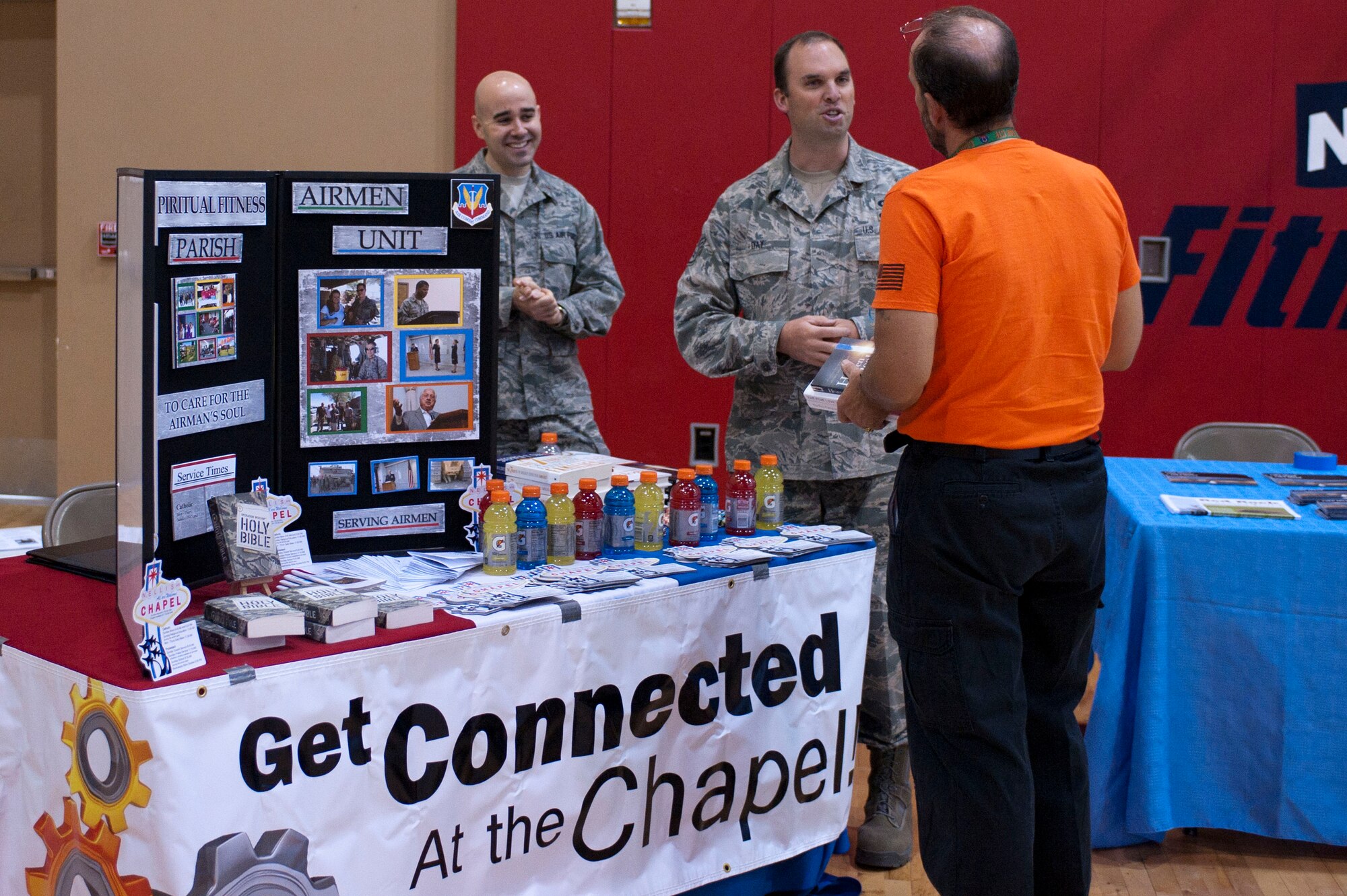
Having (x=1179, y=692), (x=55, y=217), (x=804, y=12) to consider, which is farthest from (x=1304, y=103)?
(x=55, y=217)

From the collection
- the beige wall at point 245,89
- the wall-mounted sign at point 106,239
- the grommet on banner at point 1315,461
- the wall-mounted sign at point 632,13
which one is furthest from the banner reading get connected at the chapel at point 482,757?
the wall-mounted sign at point 106,239

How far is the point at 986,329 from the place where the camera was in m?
1.89

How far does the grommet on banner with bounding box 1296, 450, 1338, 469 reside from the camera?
3.57 m

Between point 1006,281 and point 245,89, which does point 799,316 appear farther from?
point 245,89

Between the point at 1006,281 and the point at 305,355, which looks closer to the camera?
the point at 1006,281

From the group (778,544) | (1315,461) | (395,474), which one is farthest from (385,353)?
(1315,461)

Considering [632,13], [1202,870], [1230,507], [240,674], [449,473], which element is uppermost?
[632,13]

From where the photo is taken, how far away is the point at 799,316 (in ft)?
9.92

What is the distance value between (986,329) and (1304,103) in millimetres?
3893

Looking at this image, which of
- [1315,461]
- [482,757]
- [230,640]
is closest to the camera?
[230,640]

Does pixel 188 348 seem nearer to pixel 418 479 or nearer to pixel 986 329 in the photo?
pixel 418 479

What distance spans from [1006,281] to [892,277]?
165mm

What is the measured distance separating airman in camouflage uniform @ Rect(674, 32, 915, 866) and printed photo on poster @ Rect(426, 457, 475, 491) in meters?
0.75

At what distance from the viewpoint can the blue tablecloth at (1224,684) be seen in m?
2.85
